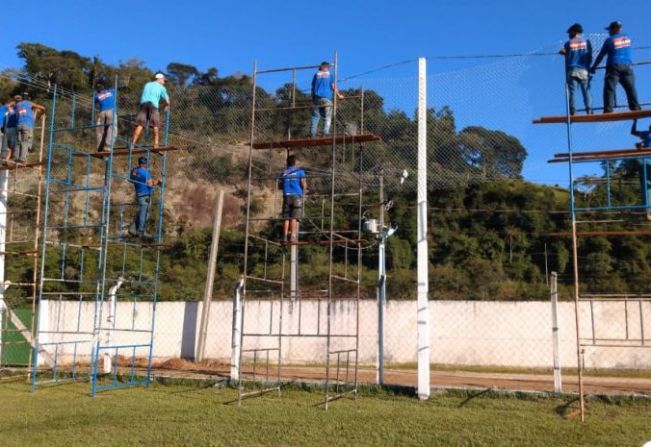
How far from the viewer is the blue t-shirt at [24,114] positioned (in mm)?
12375

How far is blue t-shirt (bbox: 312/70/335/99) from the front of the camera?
10344mm

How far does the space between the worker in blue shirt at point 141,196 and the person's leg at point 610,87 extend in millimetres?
7908

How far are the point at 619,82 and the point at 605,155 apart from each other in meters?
1.30

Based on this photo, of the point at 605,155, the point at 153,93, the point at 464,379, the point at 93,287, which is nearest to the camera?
the point at 605,155

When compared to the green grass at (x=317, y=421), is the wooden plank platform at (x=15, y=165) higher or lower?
higher

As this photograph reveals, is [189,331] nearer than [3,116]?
No

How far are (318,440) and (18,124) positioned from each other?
9.18 m

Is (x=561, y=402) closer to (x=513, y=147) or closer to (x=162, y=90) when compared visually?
(x=513, y=147)

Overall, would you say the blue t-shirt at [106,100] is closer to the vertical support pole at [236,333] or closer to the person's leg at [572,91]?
the vertical support pole at [236,333]

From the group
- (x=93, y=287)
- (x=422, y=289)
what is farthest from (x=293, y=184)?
(x=93, y=287)

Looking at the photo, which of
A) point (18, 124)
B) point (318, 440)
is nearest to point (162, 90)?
point (18, 124)

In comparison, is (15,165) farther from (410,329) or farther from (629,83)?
(629,83)

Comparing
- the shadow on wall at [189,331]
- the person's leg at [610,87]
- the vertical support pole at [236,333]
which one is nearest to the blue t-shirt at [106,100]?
the vertical support pole at [236,333]

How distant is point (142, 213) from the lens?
11719 mm
